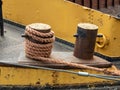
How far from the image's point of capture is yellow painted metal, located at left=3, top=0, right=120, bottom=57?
4.62 metres

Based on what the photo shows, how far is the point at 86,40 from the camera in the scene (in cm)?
409

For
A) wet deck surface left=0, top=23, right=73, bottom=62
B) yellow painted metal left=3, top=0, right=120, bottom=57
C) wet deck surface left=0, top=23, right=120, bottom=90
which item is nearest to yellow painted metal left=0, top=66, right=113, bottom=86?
wet deck surface left=0, top=23, right=120, bottom=90

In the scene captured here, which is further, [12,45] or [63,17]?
[63,17]

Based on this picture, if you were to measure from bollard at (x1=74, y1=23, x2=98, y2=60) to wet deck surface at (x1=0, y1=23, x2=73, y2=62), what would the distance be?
0.77m

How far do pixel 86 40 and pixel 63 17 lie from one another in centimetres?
116

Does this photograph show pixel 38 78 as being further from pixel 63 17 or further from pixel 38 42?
pixel 63 17

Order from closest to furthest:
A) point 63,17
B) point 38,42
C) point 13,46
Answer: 1. point 38,42
2. point 13,46
3. point 63,17

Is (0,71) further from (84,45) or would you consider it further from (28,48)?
(84,45)

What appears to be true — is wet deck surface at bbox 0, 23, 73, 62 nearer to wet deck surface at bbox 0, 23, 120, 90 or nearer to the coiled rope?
wet deck surface at bbox 0, 23, 120, 90

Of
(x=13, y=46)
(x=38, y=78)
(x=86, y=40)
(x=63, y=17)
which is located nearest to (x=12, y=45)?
(x=13, y=46)

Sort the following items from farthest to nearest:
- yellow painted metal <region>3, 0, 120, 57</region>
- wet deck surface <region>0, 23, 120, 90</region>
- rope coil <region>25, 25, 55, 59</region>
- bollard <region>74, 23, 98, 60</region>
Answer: yellow painted metal <region>3, 0, 120, 57</region> → wet deck surface <region>0, 23, 120, 90</region> → bollard <region>74, 23, 98, 60</region> → rope coil <region>25, 25, 55, 59</region>

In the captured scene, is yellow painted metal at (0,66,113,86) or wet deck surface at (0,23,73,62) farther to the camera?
wet deck surface at (0,23,73,62)

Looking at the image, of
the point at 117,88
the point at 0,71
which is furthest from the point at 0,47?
the point at 117,88

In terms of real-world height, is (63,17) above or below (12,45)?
above
